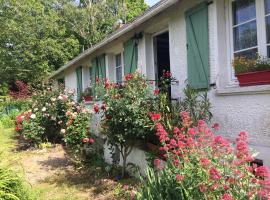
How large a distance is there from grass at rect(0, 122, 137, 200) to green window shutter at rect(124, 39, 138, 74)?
8.97ft

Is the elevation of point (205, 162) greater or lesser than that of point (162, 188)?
greater

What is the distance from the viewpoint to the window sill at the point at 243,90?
4.27 meters

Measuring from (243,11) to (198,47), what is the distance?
41.1 inches

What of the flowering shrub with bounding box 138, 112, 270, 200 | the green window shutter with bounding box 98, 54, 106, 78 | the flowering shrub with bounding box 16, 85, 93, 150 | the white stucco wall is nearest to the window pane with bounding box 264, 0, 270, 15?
the white stucco wall

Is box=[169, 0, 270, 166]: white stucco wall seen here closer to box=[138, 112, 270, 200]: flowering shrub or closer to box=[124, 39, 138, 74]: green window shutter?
box=[138, 112, 270, 200]: flowering shrub

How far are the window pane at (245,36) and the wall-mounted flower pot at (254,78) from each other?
1.83ft

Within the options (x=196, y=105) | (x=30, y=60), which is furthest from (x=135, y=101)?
(x=30, y=60)

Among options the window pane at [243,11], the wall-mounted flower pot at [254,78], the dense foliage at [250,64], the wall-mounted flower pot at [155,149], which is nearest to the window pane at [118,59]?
the wall-mounted flower pot at [155,149]

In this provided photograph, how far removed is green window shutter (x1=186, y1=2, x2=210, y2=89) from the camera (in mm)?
5508

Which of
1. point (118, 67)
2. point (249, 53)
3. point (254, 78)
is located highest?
point (118, 67)

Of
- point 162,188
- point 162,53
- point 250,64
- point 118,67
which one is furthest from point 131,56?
point 162,188

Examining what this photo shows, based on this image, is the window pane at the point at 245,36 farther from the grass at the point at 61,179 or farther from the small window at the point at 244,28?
the grass at the point at 61,179

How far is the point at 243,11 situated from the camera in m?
4.99

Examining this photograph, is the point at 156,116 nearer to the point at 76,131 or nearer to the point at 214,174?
the point at 214,174
